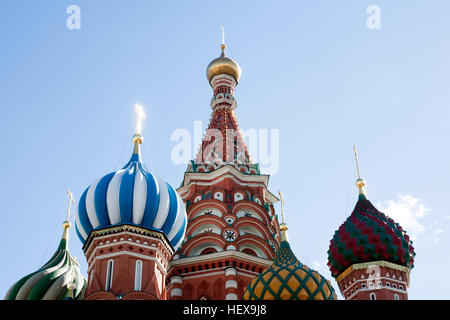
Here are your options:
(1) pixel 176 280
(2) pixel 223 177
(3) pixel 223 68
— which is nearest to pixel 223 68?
(3) pixel 223 68

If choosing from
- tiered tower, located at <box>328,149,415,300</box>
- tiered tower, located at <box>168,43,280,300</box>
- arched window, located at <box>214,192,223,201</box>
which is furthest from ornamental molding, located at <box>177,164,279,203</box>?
tiered tower, located at <box>328,149,415,300</box>

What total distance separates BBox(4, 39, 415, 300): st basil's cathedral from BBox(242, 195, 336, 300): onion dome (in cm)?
2

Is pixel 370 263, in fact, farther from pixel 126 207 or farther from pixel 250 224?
pixel 126 207

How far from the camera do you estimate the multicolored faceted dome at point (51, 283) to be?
16.6m

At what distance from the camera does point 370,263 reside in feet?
54.0

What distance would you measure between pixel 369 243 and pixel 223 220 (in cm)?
382

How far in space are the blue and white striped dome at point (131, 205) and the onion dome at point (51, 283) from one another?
180 centimetres

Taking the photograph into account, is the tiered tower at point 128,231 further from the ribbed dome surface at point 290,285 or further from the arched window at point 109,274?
the ribbed dome surface at point 290,285

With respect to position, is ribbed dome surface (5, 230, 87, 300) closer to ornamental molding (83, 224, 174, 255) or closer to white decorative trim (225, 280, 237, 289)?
ornamental molding (83, 224, 174, 255)

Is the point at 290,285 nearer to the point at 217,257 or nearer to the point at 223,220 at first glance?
the point at 217,257
